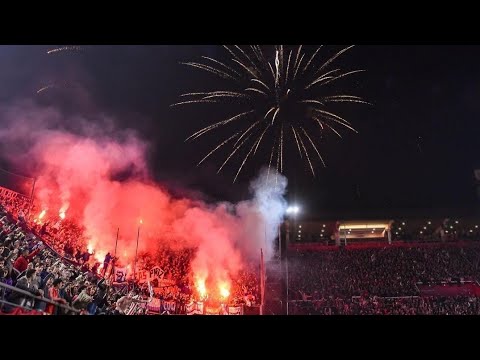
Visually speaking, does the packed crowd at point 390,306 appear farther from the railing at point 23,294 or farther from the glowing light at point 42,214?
the glowing light at point 42,214

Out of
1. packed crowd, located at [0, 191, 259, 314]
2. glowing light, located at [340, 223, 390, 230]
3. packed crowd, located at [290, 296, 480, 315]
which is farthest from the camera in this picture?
glowing light, located at [340, 223, 390, 230]

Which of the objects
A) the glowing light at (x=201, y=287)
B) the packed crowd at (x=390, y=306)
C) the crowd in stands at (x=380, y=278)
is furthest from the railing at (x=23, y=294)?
the crowd in stands at (x=380, y=278)

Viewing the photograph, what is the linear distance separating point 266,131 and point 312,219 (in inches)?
300

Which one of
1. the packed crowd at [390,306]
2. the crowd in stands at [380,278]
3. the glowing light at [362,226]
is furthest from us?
the glowing light at [362,226]

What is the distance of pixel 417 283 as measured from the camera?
537 inches

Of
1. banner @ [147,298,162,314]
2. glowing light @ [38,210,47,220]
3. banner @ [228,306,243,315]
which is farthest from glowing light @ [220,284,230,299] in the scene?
glowing light @ [38,210,47,220]

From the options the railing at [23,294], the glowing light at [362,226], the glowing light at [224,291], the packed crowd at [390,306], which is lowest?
the railing at [23,294]

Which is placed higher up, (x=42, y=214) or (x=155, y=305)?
(x=42, y=214)

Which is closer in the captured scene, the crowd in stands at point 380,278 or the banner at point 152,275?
the banner at point 152,275

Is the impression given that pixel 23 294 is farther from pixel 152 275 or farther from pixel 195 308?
pixel 195 308

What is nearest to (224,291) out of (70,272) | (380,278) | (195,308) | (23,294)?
(195,308)

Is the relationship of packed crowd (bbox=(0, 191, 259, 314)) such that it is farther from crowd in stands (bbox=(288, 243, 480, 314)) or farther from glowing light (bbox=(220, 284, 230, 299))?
crowd in stands (bbox=(288, 243, 480, 314))
